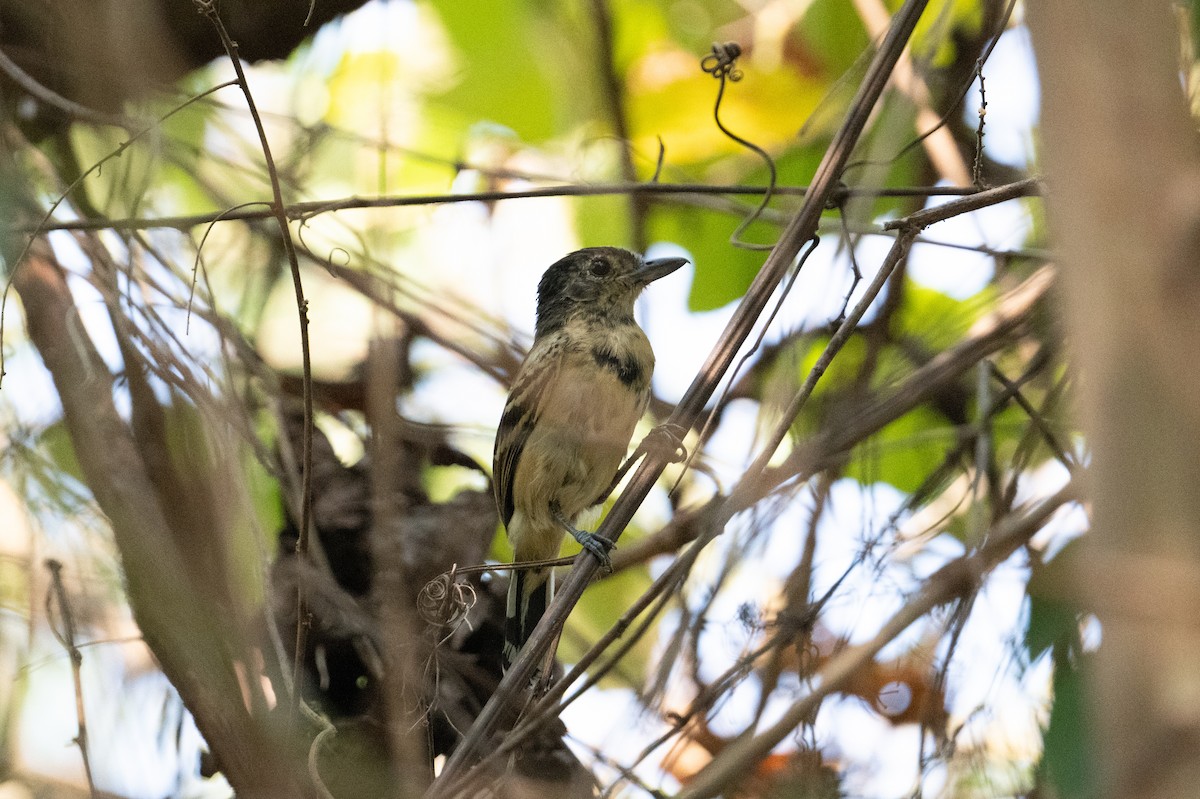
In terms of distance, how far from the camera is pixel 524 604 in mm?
4129

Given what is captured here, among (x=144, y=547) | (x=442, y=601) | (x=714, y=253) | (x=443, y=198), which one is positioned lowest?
(x=442, y=601)

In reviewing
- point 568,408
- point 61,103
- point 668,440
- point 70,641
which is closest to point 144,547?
point 70,641

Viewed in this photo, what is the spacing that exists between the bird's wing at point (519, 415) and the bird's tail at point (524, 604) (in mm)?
282

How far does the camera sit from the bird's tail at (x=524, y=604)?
12.9 feet

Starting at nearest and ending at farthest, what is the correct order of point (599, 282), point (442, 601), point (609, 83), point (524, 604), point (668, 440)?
point (668, 440), point (442, 601), point (524, 604), point (599, 282), point (609, 83)


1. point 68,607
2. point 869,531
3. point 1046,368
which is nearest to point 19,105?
point 68,607

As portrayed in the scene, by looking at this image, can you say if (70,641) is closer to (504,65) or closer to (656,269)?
(656,269)

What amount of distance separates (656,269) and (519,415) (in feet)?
2.52

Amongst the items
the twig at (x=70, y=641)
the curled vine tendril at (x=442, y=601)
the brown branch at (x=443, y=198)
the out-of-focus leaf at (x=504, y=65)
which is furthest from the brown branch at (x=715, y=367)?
the out-of-focus leaf at (x=504, y=65)

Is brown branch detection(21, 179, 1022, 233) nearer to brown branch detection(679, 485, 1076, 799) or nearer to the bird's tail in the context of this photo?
brown branch detection(679, 485, 1076, 799)

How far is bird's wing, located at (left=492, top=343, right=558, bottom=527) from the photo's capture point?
14.1ft

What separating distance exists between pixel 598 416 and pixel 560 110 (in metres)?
1.43

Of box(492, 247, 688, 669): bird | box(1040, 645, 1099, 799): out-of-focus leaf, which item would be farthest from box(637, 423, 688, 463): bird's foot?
box(492, 247, 688, 669): bird

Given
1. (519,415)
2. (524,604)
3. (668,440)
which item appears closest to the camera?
(668,440)
